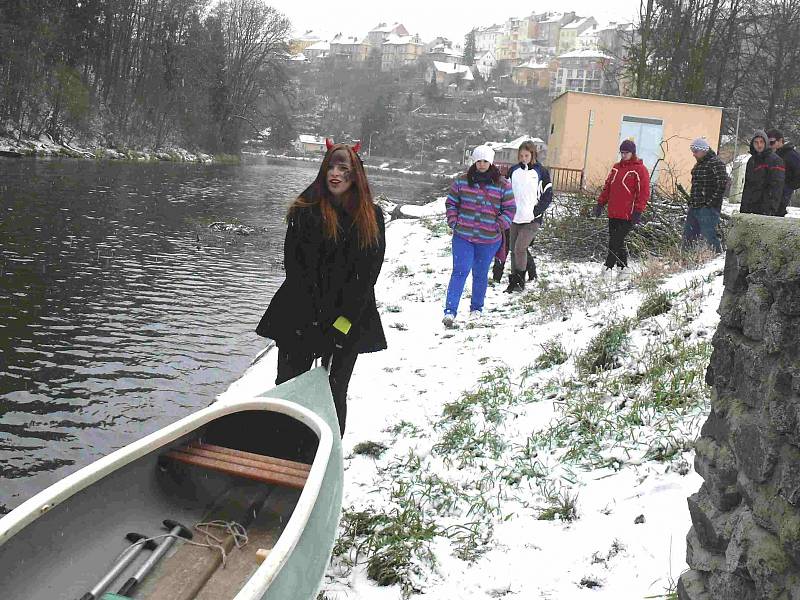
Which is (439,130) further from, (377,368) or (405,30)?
(377,368)

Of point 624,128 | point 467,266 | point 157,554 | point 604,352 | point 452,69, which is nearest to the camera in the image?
point 157,554

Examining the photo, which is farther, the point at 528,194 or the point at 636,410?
the point at 528,194

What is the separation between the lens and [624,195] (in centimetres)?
881

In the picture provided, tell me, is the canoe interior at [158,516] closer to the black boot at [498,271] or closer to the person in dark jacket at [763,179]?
the black boot at [498,271]

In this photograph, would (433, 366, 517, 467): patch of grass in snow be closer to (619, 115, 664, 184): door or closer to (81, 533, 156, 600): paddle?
(81, 533, 156, 600): paddle

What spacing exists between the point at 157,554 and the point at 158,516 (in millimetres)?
374

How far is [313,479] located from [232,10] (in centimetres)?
6636

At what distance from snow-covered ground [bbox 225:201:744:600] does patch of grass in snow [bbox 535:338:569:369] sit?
0.04 feet

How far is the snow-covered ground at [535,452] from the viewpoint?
10.7 feet

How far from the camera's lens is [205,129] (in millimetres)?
58438

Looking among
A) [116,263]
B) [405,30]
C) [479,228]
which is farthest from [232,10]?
[405,30]

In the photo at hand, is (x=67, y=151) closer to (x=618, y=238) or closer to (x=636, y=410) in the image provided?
(x=618, y=238)

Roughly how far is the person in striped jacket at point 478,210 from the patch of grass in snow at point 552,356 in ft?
6.06

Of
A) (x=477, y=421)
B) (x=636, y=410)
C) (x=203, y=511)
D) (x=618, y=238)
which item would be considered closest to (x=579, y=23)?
(x=618, y=238)
